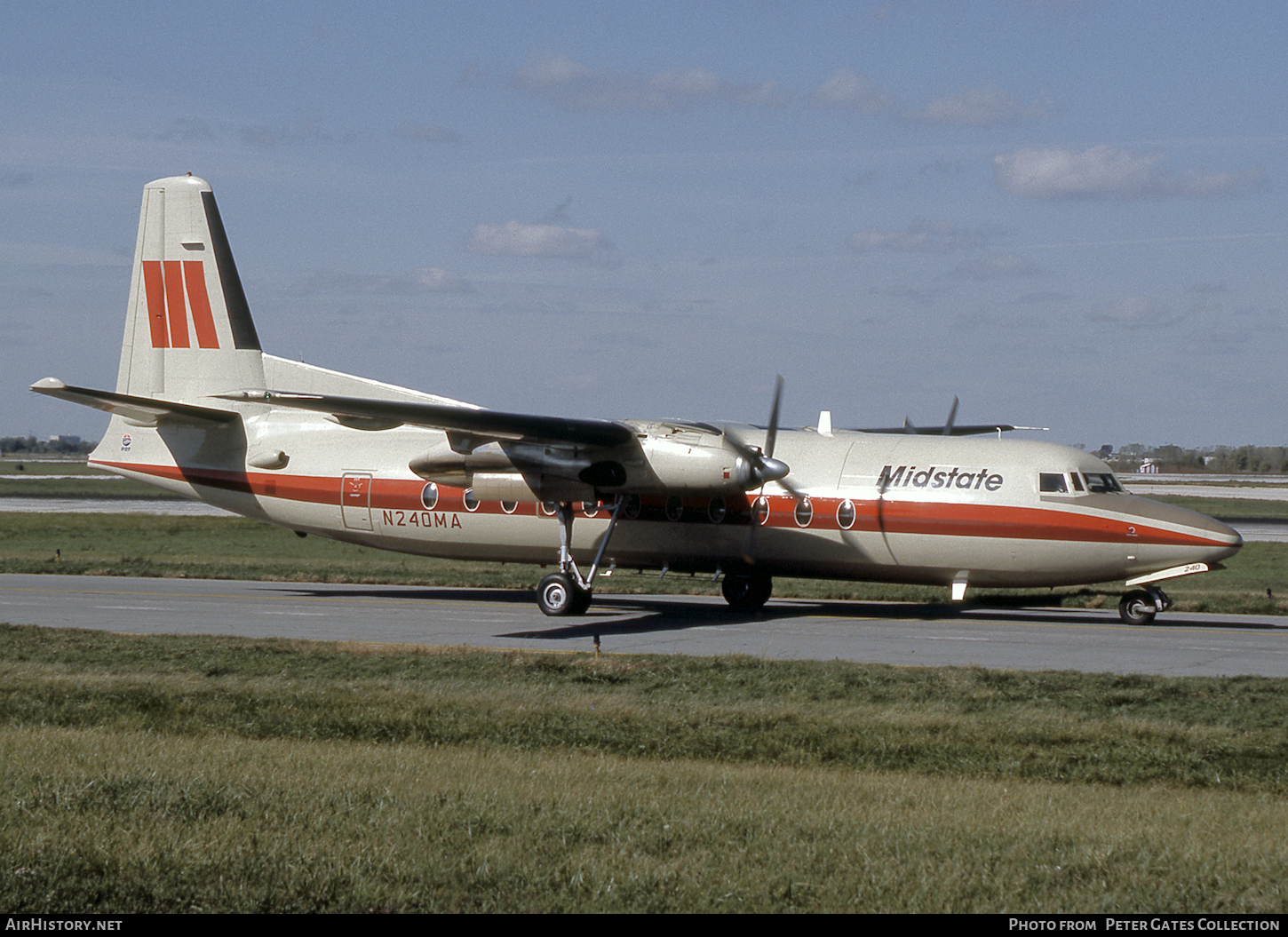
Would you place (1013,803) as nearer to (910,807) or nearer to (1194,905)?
(910,807)

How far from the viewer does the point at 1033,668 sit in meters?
16.9

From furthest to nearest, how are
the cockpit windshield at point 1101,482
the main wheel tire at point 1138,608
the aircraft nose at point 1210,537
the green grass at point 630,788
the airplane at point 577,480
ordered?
the cockpit windshield at point 1101,482
the main wheel tire at point 1138,608
the airplane at point 577,480
the aircraft nose at point 1210,537
the green grass at point 630,788

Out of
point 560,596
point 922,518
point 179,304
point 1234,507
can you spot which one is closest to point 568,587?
point 560,596

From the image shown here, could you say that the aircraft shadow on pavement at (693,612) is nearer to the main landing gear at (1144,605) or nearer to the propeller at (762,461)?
the main landing gear at (1144,605)

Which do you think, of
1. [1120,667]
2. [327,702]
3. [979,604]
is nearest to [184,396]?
[327,702]

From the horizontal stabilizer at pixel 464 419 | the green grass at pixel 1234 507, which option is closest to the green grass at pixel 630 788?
the horizontal stabilizer at pixel 464 419

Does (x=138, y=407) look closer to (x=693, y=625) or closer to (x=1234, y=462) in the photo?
(x=693, y=625)

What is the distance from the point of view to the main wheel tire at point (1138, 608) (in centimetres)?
2219

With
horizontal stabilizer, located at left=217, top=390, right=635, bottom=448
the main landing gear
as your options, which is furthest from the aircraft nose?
horizontal stabilizer, located at left=217, top=390, right=635, bottom=448

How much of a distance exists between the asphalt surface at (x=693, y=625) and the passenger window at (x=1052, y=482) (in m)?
2.49

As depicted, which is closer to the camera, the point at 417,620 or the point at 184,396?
the point at 417,620

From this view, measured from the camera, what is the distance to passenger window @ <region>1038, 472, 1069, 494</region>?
876 inches

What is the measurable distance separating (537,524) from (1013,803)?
1669 cm

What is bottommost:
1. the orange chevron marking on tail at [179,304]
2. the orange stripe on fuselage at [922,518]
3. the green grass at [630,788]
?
the green grass at [630,788]
